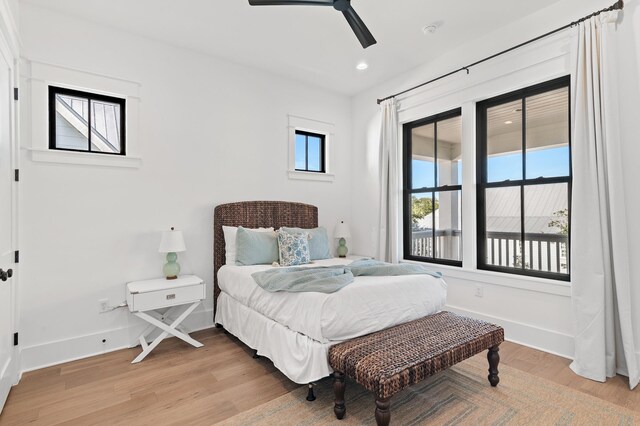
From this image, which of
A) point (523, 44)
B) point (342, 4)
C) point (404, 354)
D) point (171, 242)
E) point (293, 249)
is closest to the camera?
point (404, 354)

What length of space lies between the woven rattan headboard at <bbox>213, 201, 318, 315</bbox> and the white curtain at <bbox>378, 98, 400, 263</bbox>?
90cm

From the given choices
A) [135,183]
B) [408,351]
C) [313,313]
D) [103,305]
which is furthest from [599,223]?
[103,305]

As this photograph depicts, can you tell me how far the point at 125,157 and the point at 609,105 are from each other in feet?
13.2

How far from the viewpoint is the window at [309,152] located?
Answer: 4.55 meters

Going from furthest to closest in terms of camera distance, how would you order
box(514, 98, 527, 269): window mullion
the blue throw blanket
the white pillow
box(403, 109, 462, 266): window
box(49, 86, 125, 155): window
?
box(403, 109, 462, 266): window < the white pillow < box(514, 98, 527, 269): window mullion < box(49, 86, 125, 155): window < the blue throw blanket

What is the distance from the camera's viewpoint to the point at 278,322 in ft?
8.15

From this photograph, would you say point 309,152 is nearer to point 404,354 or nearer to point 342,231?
point 342,231

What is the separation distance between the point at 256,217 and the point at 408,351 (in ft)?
7.91

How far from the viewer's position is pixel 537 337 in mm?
2980

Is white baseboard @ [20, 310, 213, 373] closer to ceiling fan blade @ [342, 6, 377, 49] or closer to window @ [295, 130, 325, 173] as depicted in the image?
window @ [295, 130, 325, 173]

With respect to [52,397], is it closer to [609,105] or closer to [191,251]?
[191,251]

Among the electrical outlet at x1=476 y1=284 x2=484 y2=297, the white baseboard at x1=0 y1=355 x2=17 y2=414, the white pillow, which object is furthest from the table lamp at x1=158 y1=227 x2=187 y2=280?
the electrical outlet at x1=476 y1=284 x2=484 y2=297

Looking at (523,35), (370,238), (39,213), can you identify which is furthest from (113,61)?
(523,35)

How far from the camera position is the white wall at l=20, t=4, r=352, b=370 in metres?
2.78
